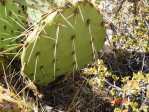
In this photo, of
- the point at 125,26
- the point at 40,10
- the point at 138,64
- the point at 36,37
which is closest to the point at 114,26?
the point at 125,26

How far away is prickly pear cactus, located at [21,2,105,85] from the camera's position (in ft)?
6.30

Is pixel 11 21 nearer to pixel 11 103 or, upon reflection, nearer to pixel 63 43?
pixel 63 43

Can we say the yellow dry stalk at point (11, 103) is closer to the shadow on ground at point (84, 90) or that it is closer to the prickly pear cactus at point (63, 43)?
the prickly pear cactus at point (63, 43)

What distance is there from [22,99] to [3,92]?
0.14 m

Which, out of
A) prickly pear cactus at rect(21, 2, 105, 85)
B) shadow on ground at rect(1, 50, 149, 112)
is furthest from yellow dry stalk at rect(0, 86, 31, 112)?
shadow on ground at rect(1, 50, 149, 112)

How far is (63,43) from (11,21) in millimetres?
384

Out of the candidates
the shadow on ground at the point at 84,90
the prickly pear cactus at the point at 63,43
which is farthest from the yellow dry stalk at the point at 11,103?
the shadow on ground at the point at 84,90

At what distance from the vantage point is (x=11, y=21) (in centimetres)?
222

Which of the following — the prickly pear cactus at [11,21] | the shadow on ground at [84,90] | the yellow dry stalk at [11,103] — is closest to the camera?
the yellow dry stalk at [11,103]

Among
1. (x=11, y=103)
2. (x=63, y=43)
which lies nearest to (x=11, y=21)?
(x=63, y=43)

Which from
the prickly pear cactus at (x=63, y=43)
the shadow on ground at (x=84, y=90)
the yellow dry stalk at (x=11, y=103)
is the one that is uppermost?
the prickly pear cactus at (x=63, y=43)

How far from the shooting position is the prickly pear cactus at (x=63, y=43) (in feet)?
6.30

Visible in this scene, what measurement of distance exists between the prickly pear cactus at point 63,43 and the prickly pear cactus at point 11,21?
224mm

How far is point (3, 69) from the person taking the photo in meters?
2.25
